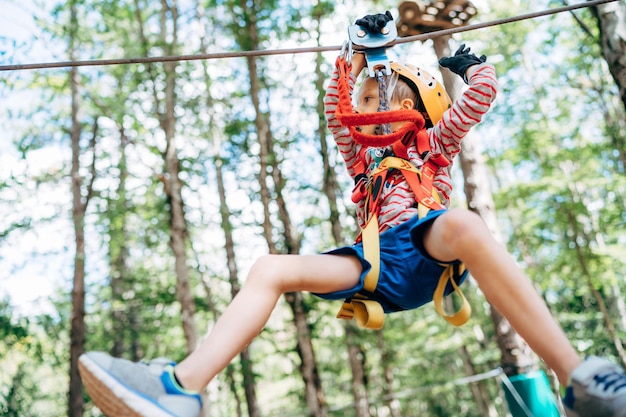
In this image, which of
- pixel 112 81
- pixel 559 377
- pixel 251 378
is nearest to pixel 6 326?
pixel 251 378

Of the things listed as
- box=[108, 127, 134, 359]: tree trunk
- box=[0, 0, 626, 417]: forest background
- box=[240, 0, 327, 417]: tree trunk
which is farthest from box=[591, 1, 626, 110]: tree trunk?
box=[108, 127, 134, 359]: tree trunk

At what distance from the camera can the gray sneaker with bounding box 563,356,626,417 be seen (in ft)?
4.09

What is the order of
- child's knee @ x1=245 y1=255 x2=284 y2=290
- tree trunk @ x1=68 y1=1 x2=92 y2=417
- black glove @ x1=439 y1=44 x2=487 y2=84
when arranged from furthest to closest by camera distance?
tree trunk @ x1=68 y1=1 x2=92 y2=417 < black glove @ x1=439 y1=44 x2=487 y2=84 < child's knee @ x1=245 y1=255 x2=284 y2=290

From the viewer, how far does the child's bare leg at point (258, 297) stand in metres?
1.47

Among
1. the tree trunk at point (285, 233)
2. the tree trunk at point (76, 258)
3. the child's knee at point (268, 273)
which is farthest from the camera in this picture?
the tree trunk at point (76, 258)

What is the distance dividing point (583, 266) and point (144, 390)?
10.8m

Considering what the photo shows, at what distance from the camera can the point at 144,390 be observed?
1383 mm

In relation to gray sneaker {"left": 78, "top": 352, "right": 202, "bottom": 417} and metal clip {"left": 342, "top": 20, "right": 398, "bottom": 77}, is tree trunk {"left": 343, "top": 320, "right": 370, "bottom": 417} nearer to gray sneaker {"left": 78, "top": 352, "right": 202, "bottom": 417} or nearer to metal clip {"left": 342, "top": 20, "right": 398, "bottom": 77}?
metal clip {"left": 342, "top": 20, "right": 398, "bottom": 77}

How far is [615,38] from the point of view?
144 inches

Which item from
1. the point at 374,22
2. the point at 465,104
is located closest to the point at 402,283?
the point at 465,104

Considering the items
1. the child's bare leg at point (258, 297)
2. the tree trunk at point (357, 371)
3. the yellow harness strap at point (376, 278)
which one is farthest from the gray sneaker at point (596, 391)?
the tree trunk at point (357, 371)

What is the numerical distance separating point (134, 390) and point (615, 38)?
367 cm

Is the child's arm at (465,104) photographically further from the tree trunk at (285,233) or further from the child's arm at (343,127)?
the tree trunk at (285,233)

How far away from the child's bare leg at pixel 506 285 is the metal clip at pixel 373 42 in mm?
819
